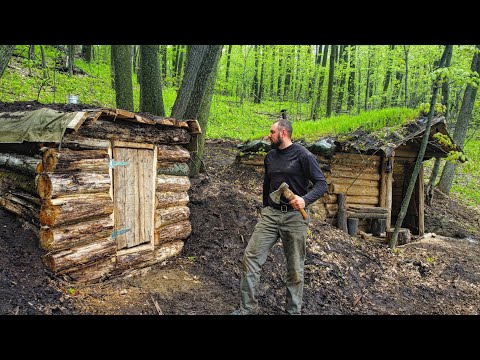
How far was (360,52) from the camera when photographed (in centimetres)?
2469

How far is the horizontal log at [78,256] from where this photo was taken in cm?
485

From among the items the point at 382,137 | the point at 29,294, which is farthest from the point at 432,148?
the point at 29,294

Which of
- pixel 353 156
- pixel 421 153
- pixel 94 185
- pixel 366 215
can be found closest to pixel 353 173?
pixel 353 156

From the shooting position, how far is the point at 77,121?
4789 mm

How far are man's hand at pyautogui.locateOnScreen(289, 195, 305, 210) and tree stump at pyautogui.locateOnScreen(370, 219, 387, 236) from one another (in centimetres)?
680

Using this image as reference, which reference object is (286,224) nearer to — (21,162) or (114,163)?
(114,163)

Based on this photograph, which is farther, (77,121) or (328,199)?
(328,199)

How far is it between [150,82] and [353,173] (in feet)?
20.0

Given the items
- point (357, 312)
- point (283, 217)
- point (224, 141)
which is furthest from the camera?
point (224, 141)

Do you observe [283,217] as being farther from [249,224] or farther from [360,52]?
[360,52]

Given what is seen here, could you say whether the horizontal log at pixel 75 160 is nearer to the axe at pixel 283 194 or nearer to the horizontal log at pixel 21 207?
the horizontal log at pixel 21 207

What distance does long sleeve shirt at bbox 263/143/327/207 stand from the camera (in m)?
4.57

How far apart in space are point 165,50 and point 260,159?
67.2 ft

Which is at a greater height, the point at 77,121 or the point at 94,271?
the point at 77,121
